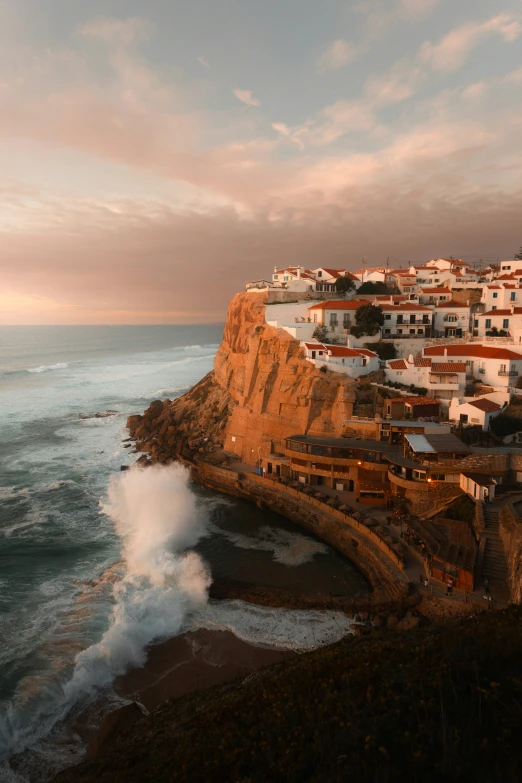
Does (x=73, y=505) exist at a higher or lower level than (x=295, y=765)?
lower

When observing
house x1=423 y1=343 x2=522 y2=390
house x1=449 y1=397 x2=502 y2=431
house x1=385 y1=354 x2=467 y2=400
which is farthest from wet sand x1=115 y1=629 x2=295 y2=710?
house x1=423 y1=343 x2=522 y2=390

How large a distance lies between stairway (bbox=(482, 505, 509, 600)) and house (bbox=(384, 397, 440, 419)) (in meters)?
10.0

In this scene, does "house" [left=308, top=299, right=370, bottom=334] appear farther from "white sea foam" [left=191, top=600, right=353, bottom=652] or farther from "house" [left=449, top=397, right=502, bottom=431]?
"white sea foam" [left=191, top=600, right=353, bottom=652]

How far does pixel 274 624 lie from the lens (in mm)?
17516

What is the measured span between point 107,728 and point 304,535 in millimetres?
14691

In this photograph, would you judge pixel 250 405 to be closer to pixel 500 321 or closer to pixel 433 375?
pixel 433 375

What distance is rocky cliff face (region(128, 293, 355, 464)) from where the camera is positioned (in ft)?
109

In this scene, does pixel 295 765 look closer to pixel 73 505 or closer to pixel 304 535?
pixel 304 535

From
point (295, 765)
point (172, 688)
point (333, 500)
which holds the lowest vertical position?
point (172, 688)

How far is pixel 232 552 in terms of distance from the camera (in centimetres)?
2361

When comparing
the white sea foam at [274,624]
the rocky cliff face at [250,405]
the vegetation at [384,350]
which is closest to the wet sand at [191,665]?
the white sea foam at [274,624]

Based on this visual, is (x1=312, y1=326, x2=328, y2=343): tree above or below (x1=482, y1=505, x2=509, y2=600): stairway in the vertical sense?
above

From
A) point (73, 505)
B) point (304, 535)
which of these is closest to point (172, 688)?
point (304, 535)

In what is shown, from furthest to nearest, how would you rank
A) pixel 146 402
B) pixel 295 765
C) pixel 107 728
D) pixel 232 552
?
pixel 146 402, pixel 232 552, pixel 107 728, pixel 295 765
